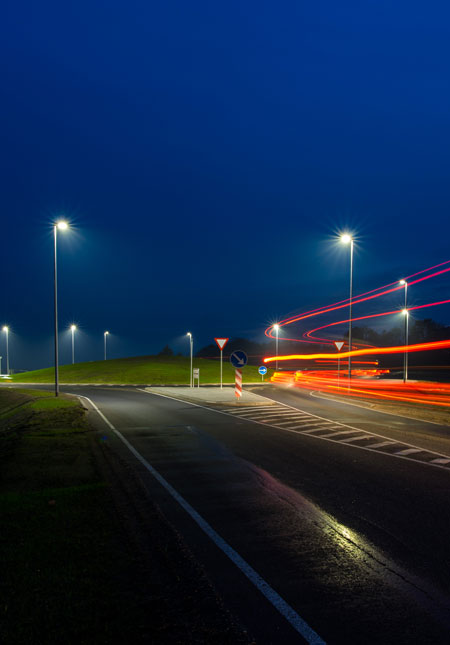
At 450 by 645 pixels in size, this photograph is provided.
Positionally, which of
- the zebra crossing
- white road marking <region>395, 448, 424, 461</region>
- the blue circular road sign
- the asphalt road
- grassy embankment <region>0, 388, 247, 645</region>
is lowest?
the zebra crossing

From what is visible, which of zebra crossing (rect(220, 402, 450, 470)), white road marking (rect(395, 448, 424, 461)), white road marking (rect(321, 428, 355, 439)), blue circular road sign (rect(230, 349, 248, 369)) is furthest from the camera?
blue circular road sign (rect(230, 349, 248, 369))

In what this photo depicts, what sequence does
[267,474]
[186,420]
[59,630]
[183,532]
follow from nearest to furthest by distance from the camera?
[59,630] → [183,532] → [267,474] → [186,420]

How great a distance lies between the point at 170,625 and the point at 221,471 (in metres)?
5.94

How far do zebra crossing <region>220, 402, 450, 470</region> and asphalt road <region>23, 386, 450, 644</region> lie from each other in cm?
12

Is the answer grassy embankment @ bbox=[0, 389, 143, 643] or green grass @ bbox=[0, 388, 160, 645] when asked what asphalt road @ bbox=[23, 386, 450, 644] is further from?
grassy embankment @ bbox=[0, 389, 143, 643]

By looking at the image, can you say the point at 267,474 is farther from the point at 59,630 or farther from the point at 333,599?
the point at 59,630

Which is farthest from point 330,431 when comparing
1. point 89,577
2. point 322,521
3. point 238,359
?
point 89,577

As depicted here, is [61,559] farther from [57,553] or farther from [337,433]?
[337,433]

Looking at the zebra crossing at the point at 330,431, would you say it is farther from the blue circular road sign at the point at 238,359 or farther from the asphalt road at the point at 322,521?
the blue circular road sign at the point at 238,359

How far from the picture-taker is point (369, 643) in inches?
144

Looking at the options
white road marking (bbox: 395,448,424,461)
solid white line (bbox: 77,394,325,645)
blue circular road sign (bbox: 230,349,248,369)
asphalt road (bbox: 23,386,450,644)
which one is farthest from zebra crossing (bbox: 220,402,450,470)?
solid white line (bbox: 77,394,325,645)

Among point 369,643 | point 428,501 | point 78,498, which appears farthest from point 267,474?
point 369,643

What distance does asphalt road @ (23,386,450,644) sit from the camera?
411 cm

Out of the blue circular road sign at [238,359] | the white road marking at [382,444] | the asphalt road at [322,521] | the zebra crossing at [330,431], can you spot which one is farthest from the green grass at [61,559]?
the blue circular road sign at [238,359]
